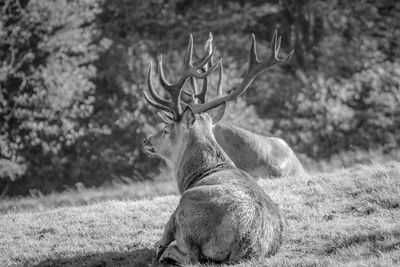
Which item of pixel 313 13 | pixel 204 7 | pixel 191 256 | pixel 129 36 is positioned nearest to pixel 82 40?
pixel 129 36

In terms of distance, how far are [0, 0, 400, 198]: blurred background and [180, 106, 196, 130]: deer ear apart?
38.6ft

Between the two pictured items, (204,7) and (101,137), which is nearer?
(101,137)

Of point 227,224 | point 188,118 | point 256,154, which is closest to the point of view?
point 227,224

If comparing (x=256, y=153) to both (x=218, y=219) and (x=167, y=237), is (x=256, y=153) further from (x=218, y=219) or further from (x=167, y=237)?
(x=218, y=219)

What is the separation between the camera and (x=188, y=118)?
7.61 m

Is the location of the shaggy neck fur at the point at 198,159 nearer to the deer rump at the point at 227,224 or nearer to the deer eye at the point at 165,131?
the deer eye at the point at 165,131

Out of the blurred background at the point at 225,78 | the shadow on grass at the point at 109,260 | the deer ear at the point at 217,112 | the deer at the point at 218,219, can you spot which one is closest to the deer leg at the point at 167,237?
the deer at the point at 218,219

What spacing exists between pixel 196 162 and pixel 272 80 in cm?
1726

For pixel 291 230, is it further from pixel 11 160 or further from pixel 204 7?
pixel 204 7

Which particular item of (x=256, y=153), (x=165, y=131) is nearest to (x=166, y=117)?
(x=165, y=131)

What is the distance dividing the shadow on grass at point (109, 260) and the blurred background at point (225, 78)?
1213 centimetres

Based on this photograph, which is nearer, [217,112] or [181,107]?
[181,107]

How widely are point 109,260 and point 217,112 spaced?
2412 mm

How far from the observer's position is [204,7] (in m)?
24.7
